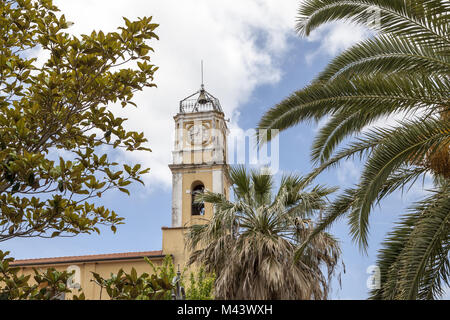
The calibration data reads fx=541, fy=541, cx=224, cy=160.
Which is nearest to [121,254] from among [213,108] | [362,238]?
[213,108]

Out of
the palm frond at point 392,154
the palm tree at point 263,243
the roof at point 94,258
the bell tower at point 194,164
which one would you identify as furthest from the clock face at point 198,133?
the palm frond at point 392,154

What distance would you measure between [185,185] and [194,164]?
3.94 ft

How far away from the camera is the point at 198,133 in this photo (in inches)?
1180

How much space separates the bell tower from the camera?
2681 centimetres

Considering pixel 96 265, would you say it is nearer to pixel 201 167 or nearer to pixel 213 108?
pixel 201 167

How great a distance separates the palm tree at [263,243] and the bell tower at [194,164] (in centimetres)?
1166

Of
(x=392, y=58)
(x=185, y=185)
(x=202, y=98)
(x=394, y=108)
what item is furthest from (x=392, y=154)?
Result: (x=202, y=98)

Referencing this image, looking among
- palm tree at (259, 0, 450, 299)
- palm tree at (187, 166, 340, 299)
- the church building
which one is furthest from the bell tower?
palm tree at (259, 0, 450, 299)

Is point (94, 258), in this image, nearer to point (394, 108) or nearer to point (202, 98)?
point (202, 98)

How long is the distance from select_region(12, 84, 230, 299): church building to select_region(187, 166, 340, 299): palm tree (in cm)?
969

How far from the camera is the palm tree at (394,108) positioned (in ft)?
23.6

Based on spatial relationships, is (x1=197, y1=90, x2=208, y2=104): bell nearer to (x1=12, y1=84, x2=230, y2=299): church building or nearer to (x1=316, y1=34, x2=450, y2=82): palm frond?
(x1=12, y1=84, x2=230, y2=299): church building

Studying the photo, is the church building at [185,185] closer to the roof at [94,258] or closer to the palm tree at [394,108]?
the roof at [94,258]

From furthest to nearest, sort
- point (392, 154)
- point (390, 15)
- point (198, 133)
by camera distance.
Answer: point (198, 133) → point (390, 15) → point (392, 154)
